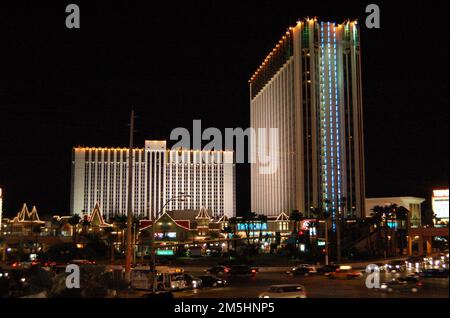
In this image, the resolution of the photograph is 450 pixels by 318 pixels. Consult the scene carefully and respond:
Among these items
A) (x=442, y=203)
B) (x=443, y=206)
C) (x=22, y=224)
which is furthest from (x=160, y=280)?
(x=22, y=224)

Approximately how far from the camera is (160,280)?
32.5 meters

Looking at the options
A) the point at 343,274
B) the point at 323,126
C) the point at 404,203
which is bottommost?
the point at 343,274

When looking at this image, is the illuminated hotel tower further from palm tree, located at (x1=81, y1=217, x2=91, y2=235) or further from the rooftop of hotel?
palm tree, located at (x1=81, y1=217, x2=91, y2=235)

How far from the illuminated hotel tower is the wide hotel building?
42.8 metres

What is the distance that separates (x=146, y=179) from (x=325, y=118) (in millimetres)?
60551

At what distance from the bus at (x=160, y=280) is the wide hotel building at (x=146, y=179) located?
11573 cm

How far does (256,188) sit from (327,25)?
174 feet

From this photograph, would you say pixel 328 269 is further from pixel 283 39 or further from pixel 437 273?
pixel 283 39

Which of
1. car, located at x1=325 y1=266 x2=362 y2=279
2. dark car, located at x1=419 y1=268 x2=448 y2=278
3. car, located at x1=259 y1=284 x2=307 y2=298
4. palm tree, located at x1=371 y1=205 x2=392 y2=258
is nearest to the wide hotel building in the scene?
palm tree, located at x1=371 y1=205 x2=392 y2=258

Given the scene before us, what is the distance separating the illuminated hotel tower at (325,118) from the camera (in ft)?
362

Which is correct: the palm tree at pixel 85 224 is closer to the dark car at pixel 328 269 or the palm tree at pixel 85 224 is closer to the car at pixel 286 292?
the dark car at pixel 328 269

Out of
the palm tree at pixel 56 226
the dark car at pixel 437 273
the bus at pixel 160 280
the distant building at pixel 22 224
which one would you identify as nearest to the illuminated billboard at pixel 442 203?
the dark car at pixel 437 273
